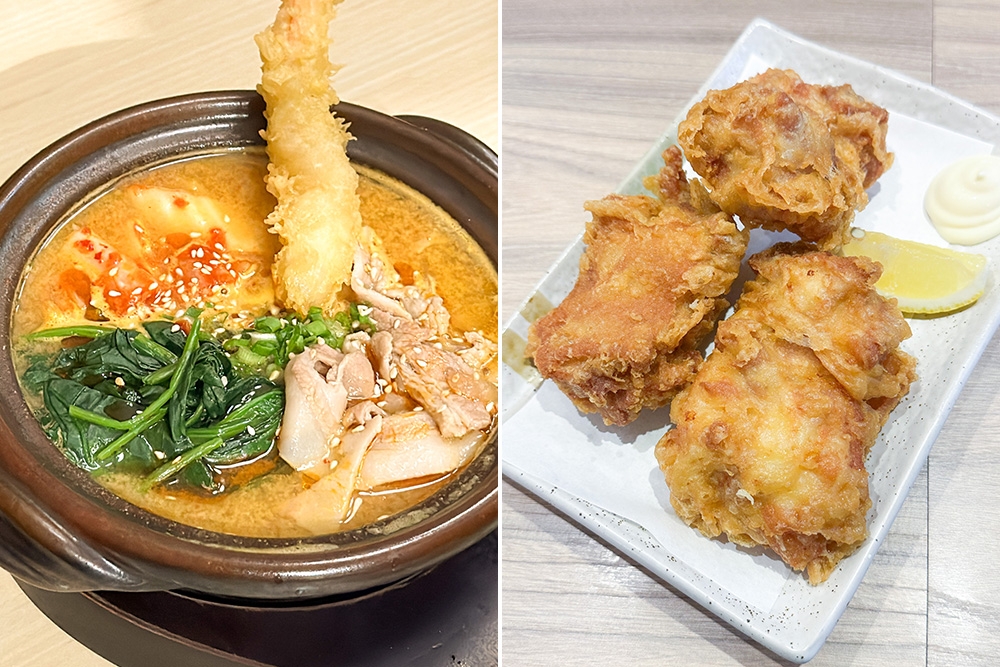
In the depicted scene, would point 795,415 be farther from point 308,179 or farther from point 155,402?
point 155,402

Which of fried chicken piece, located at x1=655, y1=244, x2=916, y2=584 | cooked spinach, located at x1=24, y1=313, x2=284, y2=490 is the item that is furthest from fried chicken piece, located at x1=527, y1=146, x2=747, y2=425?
cooked spinach, located at x1=24, y1=313, x2=284, y2=490

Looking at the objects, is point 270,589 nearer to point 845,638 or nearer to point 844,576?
point 844,576

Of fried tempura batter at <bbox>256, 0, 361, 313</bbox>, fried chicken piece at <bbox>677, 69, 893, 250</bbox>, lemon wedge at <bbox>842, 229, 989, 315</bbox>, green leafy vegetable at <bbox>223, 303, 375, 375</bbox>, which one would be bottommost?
lemon wedge at <bbox>842, 229, 989, 315</bbox>

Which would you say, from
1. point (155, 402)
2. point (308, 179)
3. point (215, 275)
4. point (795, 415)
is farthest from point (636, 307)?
point (155, 402)

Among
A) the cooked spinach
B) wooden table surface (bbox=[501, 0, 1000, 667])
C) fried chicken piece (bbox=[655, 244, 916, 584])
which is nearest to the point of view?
the cooked spinach

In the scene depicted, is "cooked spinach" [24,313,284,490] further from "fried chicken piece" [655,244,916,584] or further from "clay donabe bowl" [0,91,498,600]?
Answer: "fried chicken piece" [655,244,916,584]

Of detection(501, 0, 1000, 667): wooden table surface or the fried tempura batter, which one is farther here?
detection(501, 0, 1000, 667): wooden table surface

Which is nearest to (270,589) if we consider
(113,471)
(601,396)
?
(113,471)
